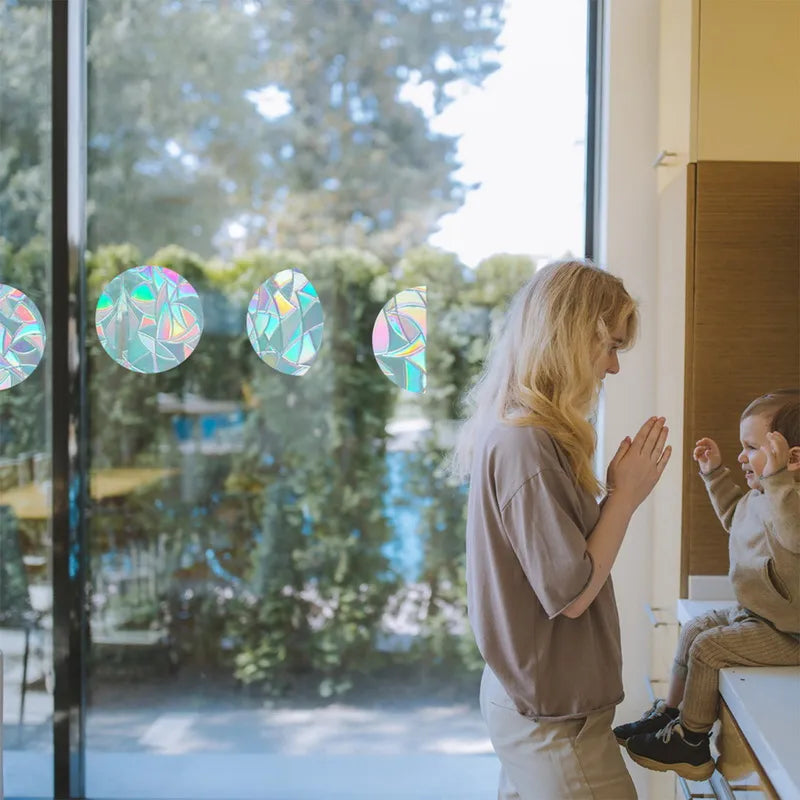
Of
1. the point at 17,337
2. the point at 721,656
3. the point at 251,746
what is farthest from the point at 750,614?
the point at 17,337

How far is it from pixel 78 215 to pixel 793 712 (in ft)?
7.37

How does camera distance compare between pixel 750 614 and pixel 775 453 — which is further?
pixel 750 614

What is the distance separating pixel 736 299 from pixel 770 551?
57cm

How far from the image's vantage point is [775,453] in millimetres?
1578

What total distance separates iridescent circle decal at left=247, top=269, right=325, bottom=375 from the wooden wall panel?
1.11 meters

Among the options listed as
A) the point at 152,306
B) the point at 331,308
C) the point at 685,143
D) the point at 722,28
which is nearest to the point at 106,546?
the point at 152,306

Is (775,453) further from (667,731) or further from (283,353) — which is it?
(283,353)

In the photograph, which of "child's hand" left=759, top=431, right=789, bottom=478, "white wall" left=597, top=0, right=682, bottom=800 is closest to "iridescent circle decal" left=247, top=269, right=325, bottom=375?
"white wall" left=597, top=0, right=682, bottom=800

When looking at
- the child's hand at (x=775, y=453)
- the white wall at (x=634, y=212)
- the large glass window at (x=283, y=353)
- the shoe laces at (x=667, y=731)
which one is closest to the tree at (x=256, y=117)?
the large glass window at (x=283, y=353)

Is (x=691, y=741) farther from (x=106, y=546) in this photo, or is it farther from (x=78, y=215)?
(x=78, y=215)

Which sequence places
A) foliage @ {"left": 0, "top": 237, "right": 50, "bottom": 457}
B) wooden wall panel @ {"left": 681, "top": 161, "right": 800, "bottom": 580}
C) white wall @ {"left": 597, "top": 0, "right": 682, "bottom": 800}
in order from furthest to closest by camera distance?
foliage @ {"left": 0, "top": 237, "right": 50, "bottom": 457} → white wall @ {"left": 597, "top": 0, "right": 682, "bottom": 800} → wooden wall panel @ {"left": 681, "top": 161, "right": 800, "bottom": 580}

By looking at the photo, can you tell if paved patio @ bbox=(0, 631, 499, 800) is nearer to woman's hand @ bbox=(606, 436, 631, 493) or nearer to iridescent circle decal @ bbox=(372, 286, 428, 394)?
iridescent circle decal @ bbox=(372, 286, 428, 394)

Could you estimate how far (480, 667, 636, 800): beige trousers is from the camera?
1.47m

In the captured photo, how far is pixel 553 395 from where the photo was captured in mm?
1512
